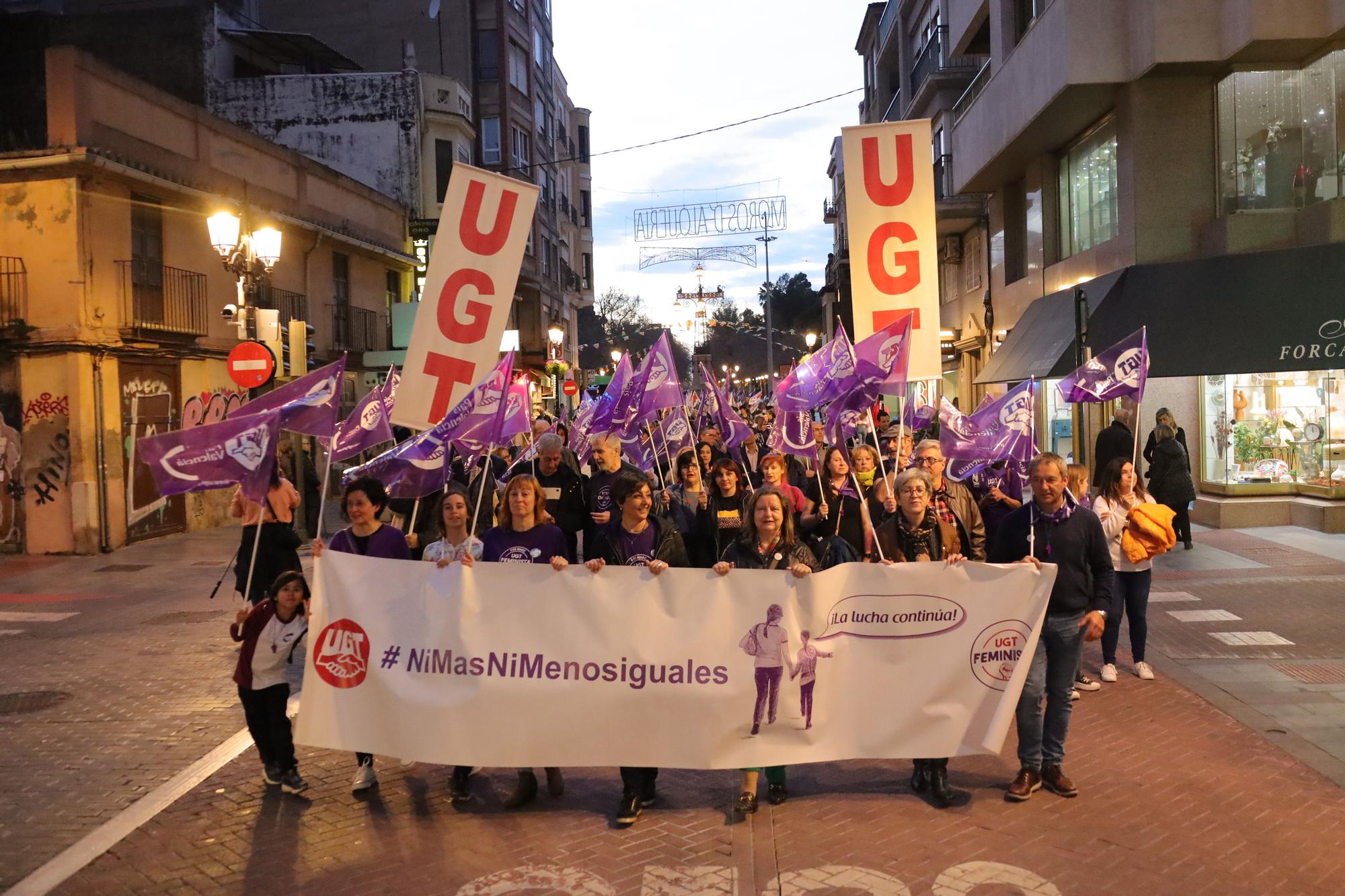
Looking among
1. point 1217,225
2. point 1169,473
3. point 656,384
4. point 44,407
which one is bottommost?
point 1169,473

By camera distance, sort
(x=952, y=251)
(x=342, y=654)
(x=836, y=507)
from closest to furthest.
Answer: (x=342, y=654)
(x=836, y=507)
(x=952, y=251)

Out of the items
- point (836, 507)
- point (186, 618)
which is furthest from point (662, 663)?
point (186, 618)

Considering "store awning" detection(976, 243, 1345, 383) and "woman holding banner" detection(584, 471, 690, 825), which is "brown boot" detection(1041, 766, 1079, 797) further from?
"store awning" detection(976, 243, 1345, 383)

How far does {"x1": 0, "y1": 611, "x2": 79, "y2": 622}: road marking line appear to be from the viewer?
11609 mm

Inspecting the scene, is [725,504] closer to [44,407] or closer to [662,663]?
[662,663]

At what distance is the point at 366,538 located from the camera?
20.2ft

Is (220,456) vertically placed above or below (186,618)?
above

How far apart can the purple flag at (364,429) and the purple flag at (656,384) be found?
3.61m

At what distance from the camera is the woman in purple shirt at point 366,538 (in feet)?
20.0

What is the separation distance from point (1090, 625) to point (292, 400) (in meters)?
Result: 4.89

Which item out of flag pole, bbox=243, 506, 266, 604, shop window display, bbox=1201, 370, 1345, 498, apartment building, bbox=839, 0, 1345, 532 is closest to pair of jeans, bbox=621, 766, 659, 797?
flag pole, bbox=243, 506, 266, 604

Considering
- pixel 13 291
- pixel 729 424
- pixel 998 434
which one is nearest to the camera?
pixel 998 434

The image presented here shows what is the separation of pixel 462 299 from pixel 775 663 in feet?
10.6

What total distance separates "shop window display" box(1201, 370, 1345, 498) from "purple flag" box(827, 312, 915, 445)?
37.4 feet
